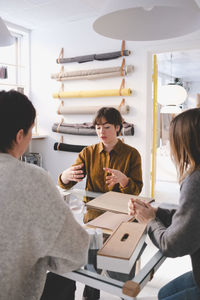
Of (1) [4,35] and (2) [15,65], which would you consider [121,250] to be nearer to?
(1) [4,35]

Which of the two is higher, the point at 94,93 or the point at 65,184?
the point at 94,93

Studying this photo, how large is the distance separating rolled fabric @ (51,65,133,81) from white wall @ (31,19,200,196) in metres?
0.09

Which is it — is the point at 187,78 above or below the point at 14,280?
above

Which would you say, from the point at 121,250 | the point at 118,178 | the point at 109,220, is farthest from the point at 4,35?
the point at 121,250

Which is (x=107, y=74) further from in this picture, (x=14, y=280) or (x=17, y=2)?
(x=14, y=280)

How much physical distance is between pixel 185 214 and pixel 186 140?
0.27 meters

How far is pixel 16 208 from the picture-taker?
2.71ft

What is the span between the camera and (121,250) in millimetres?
984

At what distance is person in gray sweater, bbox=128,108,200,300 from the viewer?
95 cm

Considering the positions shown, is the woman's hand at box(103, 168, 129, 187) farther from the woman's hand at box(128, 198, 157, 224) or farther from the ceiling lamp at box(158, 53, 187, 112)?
the ceiling lamp at box(158, 53, 187, 112)

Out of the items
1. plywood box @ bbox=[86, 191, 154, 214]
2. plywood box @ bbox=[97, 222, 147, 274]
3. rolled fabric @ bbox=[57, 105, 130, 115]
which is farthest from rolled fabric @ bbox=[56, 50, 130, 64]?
plywood box @ bbox=[97, 222, 147, 274]

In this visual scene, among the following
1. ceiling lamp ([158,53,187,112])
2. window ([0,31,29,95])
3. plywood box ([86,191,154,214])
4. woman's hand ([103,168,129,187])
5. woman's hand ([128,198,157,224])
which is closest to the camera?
woman's hand ([128,198,157,224])

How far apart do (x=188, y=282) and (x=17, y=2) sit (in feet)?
11.0

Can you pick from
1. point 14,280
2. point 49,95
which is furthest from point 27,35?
point 14,280
